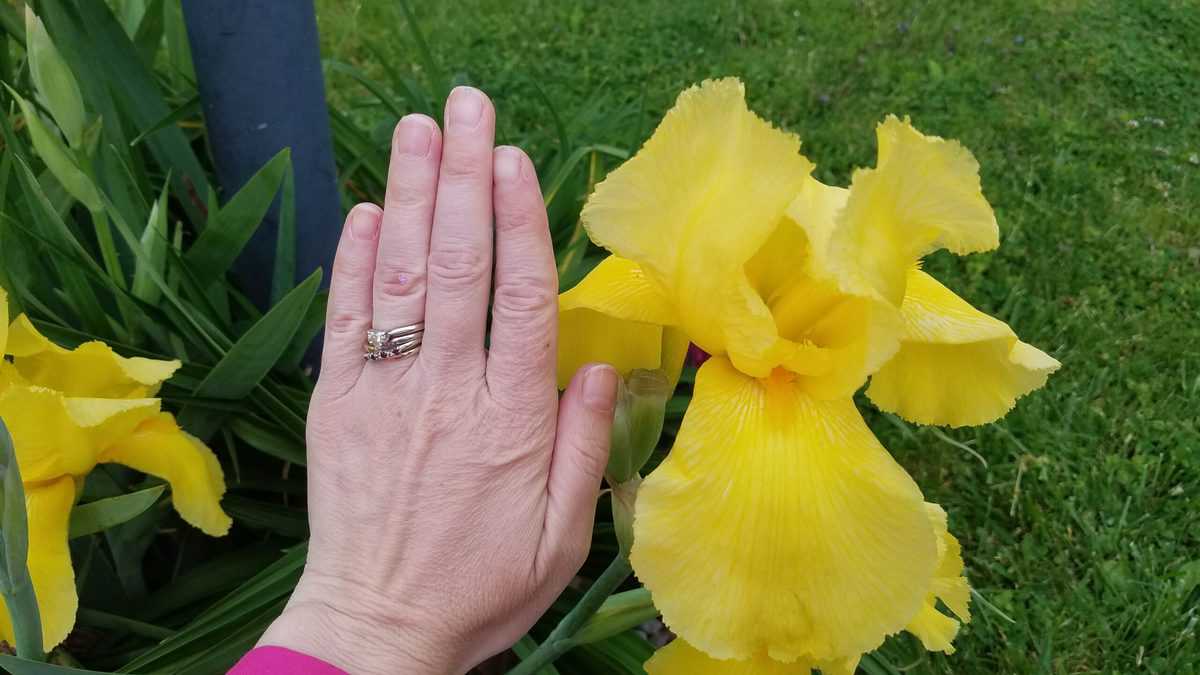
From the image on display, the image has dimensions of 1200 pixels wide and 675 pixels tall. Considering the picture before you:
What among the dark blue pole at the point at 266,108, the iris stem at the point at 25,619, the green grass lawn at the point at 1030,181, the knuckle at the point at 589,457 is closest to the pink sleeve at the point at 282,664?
the iris stem at the point at 25,619

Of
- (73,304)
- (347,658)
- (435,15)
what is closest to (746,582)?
(347,658)

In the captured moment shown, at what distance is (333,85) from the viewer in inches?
126

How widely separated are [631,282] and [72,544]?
3.38 feet

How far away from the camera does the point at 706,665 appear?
0.83 m

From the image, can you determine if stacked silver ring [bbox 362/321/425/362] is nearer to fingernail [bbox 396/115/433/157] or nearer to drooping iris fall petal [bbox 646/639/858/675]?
fingernail [bbox 396/115/433/157]

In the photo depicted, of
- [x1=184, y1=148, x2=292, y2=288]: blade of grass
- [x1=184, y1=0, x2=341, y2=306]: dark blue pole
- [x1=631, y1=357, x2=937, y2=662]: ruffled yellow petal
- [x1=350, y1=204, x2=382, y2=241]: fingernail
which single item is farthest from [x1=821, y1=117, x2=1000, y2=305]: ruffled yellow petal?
[x1=184, y1=0, x2=341, y2=306]: dark blue pole

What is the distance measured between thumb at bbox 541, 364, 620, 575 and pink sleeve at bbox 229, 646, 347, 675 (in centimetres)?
24

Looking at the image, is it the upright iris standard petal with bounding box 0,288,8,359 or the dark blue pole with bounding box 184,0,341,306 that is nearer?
the upright iris standard petal with bounding box 0,288,8,359

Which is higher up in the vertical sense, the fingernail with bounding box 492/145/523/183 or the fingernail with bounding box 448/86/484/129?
the fingernail with bounding box 448/86/484/129

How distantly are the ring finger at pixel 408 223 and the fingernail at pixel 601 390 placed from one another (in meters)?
0.19

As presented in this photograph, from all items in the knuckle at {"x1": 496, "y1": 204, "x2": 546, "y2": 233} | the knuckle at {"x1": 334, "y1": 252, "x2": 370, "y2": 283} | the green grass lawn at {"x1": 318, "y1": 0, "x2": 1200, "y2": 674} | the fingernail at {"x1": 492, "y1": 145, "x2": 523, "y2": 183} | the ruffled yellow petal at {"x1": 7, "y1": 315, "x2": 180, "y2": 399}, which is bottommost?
the green grass lawn at {"x1": 318, "y1": 0, "x2": 1200, "y2": 674}

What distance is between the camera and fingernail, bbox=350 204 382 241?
38.1 inches

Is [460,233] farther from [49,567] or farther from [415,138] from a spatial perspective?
[49,567]

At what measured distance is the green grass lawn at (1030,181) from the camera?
1.88m
